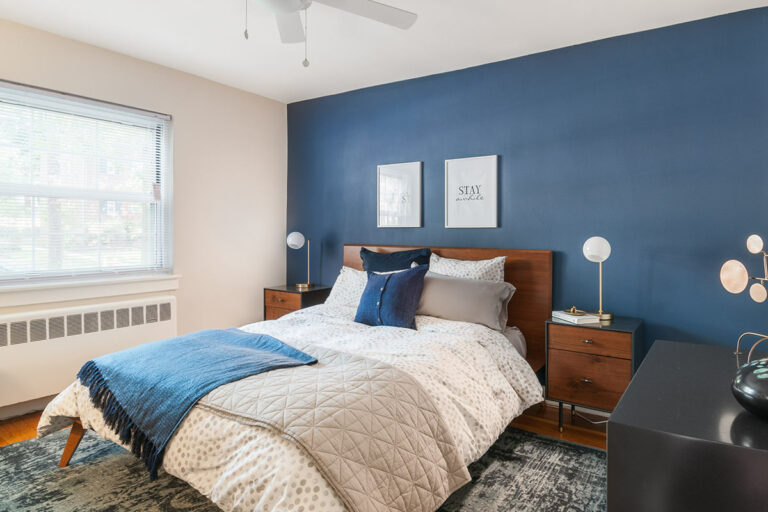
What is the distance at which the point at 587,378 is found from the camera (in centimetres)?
272

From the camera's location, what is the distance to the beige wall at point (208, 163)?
10.2 ft

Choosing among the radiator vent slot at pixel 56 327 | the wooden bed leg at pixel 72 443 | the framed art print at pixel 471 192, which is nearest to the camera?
the wooden bed leg at pixel 72 443

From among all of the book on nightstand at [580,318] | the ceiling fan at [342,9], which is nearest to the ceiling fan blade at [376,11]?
→ the ceiling fan at [342,9]

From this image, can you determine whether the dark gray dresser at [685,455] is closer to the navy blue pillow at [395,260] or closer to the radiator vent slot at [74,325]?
the navy blue pillow at [395,260]

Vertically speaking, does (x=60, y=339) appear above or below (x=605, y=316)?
below

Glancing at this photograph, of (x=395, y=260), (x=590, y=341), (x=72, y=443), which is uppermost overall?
(x=395, y=260)

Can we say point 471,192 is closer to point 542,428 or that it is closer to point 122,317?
point 542,428

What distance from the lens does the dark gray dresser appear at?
985 mm

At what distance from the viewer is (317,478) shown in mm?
1389

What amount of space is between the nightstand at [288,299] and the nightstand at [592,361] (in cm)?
208

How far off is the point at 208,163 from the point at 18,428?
2272mm

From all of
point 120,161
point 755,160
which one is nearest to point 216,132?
point 120,161

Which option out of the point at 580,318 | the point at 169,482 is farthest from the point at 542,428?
the point at 169,482

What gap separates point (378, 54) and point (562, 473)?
286 centimetres
